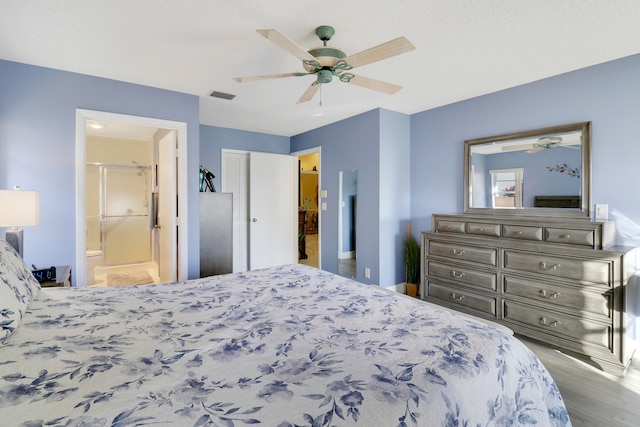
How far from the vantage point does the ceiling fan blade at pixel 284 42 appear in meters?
1.64

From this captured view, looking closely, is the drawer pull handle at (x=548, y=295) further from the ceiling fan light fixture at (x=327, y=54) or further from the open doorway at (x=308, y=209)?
the open doorway at (x=308, y=209)

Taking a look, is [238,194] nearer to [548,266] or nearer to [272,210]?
[272,210]

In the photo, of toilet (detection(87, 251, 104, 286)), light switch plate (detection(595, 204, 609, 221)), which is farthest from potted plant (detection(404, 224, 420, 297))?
toilet (detection(87, 251, 104, 286))

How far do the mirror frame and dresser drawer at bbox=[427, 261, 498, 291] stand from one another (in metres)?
0.73

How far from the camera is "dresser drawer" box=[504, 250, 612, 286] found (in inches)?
89.7

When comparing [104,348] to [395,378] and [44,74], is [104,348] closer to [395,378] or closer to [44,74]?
[395,378]

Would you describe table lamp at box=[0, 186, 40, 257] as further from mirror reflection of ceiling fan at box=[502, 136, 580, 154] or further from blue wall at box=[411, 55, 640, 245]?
mirror reflection of ceiling fan at box=[502, 136, 580, 154]

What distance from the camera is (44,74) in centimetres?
272

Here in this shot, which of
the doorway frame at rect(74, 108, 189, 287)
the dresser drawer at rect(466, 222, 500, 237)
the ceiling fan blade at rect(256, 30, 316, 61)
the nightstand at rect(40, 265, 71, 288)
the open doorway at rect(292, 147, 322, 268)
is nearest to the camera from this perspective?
the ceiling fan blade at rect(256, 30, 316, 61)

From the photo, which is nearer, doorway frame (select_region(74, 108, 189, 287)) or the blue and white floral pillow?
the blue and white floral pillow

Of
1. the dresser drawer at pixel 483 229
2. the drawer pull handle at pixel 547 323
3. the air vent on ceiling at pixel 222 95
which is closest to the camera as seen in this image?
the drawer pull handle at pixel 547 323

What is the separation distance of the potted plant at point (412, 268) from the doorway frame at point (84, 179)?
2.64 m

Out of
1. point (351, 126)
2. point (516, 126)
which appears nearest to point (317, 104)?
point (351, 126)

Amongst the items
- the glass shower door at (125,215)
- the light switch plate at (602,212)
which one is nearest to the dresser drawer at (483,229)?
the light switch plate at (602,212)
